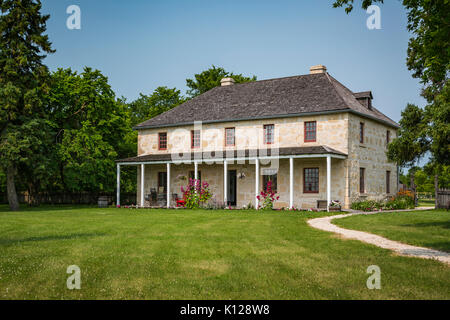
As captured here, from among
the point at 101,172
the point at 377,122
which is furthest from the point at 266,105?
the point at 101,172

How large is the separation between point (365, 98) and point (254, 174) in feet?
29.2

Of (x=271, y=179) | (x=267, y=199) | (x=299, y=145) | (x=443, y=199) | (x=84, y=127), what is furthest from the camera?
(x=84, y=127)

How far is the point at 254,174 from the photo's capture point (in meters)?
25.7

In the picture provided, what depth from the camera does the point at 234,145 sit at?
26.4 metres

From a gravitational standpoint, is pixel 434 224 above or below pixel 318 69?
below

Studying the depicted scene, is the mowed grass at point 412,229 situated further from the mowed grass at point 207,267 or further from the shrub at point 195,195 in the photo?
the shrub at point 195,195

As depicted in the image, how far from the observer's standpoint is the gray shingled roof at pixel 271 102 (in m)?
24.2

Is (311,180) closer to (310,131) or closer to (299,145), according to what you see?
(299,145)

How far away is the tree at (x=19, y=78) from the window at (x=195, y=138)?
30.7 ft

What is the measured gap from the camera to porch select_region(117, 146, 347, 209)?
22.9m

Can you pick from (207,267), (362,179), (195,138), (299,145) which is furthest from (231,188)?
(207,267)

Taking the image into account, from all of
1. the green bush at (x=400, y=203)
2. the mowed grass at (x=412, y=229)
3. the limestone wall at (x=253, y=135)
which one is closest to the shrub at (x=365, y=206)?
the green bush at (x=400, y=203)

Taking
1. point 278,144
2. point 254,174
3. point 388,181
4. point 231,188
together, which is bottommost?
point 231,188
